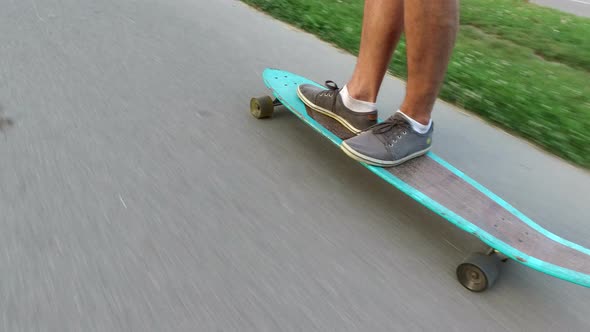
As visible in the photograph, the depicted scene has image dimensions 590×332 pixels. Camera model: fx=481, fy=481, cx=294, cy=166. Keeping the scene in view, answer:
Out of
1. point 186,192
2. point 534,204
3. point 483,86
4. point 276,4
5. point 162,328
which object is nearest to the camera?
point 162,328

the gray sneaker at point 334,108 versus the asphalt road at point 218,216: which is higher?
the gray sneaker at point 334,108

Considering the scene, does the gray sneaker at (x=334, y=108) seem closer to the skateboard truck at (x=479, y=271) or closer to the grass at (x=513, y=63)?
the skateboard truck at (x=479, y=271)

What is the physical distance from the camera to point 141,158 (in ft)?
7.50

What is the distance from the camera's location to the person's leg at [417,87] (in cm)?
195

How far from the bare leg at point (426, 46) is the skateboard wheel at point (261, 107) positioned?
0.90 m

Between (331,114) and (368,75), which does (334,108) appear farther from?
(368,75)

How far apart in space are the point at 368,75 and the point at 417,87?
33 centimetres

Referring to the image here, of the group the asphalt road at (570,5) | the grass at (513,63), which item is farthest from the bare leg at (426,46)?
the asphalt road at (570,5)

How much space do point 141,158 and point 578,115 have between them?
105 inches

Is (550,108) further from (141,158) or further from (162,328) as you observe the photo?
(162,328)

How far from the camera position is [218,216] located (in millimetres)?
1961

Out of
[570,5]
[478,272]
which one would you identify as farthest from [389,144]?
[570,5]

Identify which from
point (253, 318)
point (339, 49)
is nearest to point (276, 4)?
point (339, 49)

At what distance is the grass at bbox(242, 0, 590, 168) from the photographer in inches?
117
